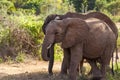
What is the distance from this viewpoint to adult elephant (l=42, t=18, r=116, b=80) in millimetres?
6891

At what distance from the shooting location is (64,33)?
6.97 metres

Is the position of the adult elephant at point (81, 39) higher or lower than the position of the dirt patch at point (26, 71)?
higher

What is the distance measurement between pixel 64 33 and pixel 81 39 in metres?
0.37

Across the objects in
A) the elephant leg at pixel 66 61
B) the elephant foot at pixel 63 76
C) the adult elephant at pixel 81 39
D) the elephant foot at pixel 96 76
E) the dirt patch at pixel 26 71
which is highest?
Answer: the adult elephant at pixel 81 39

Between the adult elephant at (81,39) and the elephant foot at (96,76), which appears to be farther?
the elephant foot at (96,76)

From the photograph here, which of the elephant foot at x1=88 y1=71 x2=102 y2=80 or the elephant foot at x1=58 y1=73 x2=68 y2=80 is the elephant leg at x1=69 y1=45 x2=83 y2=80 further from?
the elephant foot at x1=88 y1=71 x2=102 y2=80

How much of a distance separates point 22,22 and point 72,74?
4445 millimetres

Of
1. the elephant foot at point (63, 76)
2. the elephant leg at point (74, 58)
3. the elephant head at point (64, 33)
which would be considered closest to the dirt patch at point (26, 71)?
the elephant foot at point (63, 76)

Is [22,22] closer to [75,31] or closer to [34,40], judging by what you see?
[34,40]

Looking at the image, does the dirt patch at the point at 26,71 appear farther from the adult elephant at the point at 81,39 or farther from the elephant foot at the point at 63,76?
the adult elephant at the point at 81,39

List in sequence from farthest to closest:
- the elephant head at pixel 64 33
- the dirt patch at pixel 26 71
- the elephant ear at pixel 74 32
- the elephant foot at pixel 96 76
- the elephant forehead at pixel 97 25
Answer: the dirt patch at pixel 26 71, the elephant foot at pixel 96 76, the elephant forehead at pixel 97 25, the elephant ear at pixel 74 32, the elephant head at pixel 64 33

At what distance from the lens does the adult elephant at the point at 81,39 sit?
6891 millimetres

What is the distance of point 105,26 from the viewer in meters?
7.67

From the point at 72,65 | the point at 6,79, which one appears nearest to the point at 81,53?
the point at 72,65
